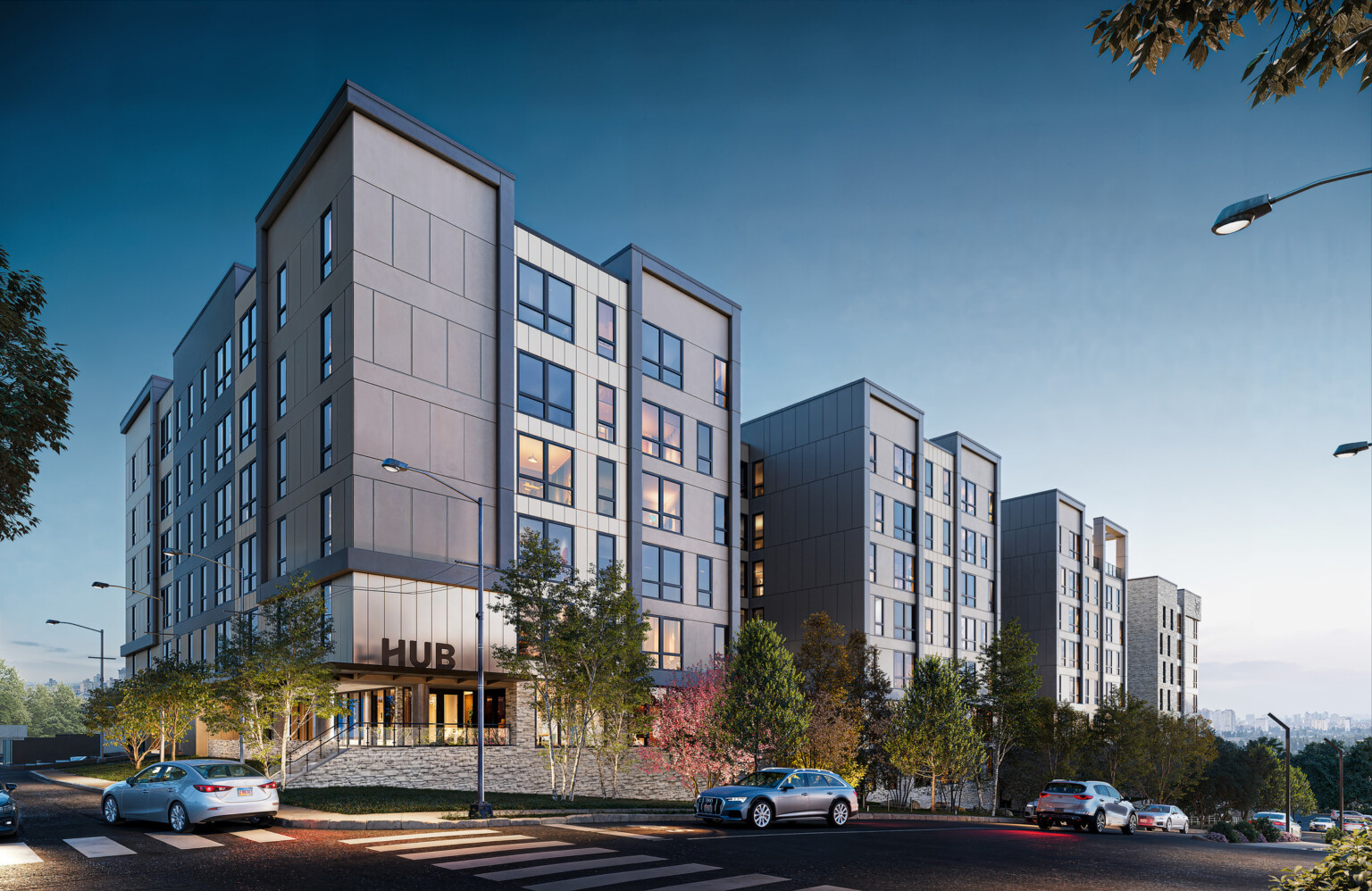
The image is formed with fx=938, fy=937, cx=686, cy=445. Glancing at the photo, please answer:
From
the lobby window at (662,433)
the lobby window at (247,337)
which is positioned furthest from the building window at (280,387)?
the lobby window at (662,433)

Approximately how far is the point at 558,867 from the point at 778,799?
9340 millimetres

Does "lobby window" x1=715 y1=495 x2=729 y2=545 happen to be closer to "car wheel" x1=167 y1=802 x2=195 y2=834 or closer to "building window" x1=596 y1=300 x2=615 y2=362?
"building window" x1=596 y1=300 x2=615 y2=362

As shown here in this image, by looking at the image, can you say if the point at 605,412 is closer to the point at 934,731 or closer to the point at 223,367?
the point at 934,731

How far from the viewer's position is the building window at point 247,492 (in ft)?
142

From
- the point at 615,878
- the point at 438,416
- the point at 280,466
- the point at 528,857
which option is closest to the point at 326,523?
the point at 438,416

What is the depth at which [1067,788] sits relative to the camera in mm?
29484

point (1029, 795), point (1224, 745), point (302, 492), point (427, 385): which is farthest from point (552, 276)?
point (1224, 745)

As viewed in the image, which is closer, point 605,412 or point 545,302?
point 545,302

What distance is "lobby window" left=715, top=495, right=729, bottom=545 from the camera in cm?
4862

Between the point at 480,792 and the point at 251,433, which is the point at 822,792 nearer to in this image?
the point at 480,792

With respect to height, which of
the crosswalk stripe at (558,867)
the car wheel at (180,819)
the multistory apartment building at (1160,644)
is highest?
the crosswalk stripe at (558,867)

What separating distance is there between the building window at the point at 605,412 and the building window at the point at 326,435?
11.5 m

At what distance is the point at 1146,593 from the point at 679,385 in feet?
209

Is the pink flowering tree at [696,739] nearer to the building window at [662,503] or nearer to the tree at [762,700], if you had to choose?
the tree at [762,700]
